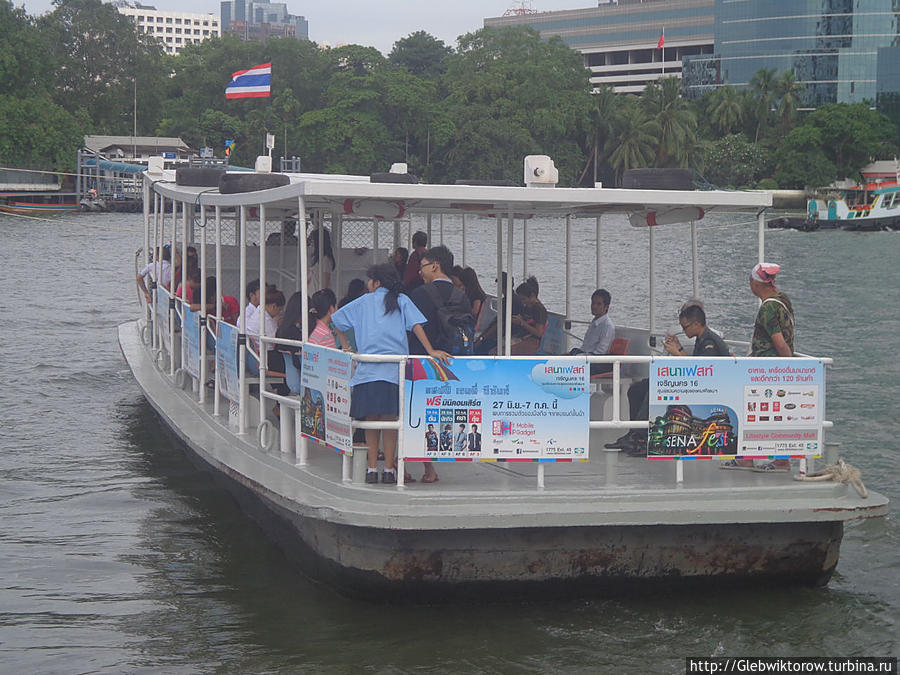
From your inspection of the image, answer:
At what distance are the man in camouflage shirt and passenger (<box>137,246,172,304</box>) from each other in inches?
273

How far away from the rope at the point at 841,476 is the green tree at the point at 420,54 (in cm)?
10501

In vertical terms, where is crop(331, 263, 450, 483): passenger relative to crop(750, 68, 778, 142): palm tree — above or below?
below

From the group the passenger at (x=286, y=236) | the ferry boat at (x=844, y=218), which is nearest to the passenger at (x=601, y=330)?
the passenger at (x=286, y=236)

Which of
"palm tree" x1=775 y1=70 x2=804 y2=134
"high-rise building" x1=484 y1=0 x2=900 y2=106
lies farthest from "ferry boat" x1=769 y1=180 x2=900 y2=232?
"high-rise building" x1=484 y1=0 x2=900 y2=106

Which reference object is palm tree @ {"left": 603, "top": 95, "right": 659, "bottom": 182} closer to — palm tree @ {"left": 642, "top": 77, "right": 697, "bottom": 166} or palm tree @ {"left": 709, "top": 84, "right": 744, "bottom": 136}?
palm tree @ {"left": 642, "top": 77, "right": 697, "bottom": 166}

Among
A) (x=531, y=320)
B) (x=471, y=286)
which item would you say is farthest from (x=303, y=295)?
(x=471, y=286)

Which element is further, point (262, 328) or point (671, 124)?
point (671, 124)

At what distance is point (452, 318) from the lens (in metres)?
7.95

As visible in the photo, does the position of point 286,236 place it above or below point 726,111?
below

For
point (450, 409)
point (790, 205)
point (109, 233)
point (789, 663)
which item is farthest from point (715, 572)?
point (790, 205)

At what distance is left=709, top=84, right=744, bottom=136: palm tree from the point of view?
333 feet

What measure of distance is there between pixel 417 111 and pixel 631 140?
1843cm

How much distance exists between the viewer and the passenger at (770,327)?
25.5ft

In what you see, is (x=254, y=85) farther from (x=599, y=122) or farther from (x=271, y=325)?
(x=599, y=122)
